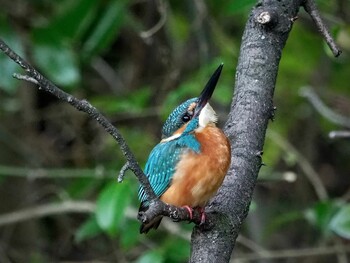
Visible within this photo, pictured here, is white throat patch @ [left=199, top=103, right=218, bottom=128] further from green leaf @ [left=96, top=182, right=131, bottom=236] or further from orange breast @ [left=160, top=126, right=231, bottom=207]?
green leaf @ [left=96, top=182, right=131, bottom=236]

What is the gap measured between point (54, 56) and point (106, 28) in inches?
12.3

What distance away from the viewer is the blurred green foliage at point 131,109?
3.94 meters

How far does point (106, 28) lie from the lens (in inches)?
156

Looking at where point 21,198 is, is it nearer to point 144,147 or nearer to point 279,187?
point 144,147

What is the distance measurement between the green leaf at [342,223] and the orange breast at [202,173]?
1166 millimetres

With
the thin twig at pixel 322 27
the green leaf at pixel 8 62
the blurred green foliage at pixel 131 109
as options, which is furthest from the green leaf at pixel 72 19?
the thin twig at pixel 322 27

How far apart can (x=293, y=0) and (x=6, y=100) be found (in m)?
2.98

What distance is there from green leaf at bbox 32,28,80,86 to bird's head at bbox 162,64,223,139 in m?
1.35

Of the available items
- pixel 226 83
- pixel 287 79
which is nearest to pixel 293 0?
pixel 226 83

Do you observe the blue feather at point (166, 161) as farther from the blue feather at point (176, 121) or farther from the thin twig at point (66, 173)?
the thin twig at point (66, 173)

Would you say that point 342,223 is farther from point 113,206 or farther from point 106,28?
point 106,28

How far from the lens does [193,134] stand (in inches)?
94.8

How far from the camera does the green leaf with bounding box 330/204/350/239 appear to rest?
3.27 meters

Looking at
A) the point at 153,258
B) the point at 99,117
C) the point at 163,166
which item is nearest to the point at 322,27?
the point at 163,166
